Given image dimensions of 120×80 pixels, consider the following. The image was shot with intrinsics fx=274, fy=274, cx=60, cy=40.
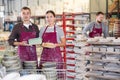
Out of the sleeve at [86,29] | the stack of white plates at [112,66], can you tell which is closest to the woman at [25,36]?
the stack of white plates at [112,66]

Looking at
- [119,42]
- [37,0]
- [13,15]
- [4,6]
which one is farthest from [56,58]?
[4,6]

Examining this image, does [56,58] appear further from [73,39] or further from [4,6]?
[4,6]

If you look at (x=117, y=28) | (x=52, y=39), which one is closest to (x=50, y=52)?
(x=52, y=39)

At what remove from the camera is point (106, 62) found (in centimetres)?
454

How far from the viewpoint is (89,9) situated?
8539mm

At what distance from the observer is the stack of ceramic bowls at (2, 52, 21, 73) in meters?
2.59

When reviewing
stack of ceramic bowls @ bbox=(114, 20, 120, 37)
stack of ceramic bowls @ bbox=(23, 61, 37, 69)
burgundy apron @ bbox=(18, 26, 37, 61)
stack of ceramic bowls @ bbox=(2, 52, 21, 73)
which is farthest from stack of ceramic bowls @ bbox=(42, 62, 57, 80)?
stack of ceramic bowls @ bbox=(114, 20, 120, 37)

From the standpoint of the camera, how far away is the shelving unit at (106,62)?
14.5 ft

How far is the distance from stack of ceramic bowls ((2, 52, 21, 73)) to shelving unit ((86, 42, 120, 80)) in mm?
2136

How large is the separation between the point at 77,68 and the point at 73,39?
691 millimetres

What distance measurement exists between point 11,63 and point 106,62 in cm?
229

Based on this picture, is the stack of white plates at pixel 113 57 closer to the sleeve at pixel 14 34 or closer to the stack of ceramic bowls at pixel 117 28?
the sleeve at pixel 14 34

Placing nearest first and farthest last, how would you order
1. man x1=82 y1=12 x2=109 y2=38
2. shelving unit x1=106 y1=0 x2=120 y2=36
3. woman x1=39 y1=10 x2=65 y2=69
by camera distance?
woman x1=39 y1=10 x2=65 y2=69
man x1=82 y1=12 x2=109 y2=38
shelving unit x1=106 y1=0 x2=120 y2=36

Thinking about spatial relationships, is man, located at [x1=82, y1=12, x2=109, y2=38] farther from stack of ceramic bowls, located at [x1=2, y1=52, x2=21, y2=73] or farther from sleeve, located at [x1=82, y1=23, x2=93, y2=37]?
stack of ceramic bowls, located at [x1=2, y1=52, x2=21, y2=73]
